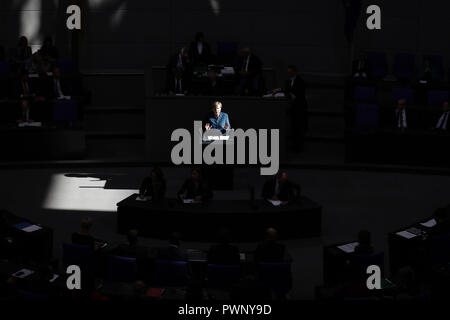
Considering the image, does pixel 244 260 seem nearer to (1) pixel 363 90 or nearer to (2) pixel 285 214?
(2) pixel 285 214

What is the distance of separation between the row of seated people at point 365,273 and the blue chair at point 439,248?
43 millimetres

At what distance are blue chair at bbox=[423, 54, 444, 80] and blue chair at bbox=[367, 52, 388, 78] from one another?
958 millimetres

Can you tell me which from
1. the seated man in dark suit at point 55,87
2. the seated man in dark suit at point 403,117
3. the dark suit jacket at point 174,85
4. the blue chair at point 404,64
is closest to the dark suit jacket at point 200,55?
the dark suit jacket at point 174,85

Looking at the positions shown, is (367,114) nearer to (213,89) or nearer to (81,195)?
(213,89)

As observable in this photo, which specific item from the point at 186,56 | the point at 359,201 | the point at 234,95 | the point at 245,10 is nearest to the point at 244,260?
the point at 359,201

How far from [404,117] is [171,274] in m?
8.19

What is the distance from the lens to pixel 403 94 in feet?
56.7

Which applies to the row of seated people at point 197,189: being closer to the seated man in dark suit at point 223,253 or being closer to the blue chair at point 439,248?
the seated man in dark suit at point 223,253

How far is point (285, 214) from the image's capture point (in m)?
11.8

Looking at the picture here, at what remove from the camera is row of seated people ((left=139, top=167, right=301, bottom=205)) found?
11.9m

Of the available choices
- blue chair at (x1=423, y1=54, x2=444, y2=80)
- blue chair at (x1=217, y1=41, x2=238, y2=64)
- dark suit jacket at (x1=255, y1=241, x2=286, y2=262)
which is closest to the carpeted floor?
dark suit jacket at (x1=255, y1=241, x2=286, y2=262)

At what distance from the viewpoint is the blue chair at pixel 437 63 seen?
1823 cm

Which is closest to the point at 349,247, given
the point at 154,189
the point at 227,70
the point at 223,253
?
the point at 223,253

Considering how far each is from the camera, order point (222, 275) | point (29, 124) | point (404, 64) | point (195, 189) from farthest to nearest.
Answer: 1. point (404, 64)
2. point (29, 124)
3. point (195, 189)
4. point (222, 275)
